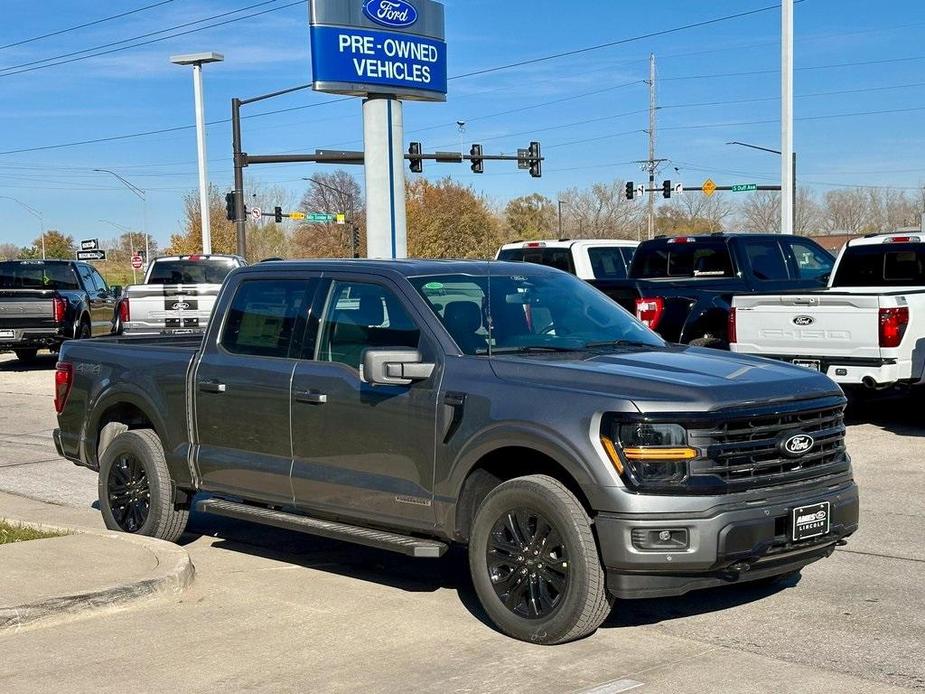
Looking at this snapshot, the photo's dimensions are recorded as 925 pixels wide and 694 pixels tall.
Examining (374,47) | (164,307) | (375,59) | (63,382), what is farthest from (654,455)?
(374,47)

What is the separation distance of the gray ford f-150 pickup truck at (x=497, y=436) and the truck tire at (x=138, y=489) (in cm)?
2

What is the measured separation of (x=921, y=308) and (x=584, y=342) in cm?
662

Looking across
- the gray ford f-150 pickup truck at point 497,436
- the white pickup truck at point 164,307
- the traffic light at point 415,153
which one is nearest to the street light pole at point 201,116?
the traffic light at point 415,153

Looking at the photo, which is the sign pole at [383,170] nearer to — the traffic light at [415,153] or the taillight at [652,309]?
the taillight at [652,309]

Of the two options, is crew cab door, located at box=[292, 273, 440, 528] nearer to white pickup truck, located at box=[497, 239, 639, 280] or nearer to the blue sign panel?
white pickup truck, located at box=[497, 239, 639, 280]

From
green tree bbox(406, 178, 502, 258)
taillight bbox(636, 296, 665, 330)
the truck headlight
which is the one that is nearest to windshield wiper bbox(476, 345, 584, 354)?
the truck headlight

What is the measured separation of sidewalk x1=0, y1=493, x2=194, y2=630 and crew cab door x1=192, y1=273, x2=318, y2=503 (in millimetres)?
628

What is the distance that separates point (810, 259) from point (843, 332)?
5.09 meters

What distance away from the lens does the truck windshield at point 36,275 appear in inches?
985

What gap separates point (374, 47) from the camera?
24.8 m

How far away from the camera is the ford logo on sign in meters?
24.7

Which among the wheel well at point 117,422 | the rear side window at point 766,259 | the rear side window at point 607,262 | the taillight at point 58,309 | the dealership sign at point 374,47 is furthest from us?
the dealership sign at point 374,47

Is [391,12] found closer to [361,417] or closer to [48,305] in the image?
[48,305]

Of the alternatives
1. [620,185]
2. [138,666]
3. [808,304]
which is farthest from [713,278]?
[620,185]
